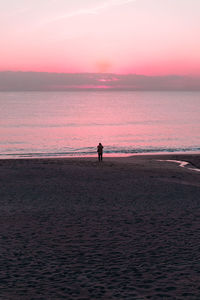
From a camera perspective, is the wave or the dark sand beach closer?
the dark sand beach

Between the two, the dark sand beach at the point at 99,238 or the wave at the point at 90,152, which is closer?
the dark sand beach at the point at 99,238

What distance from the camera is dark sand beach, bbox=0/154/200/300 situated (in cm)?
877

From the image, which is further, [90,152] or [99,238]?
[90,152]

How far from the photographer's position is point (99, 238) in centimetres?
1257

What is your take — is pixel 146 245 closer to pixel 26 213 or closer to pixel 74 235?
pixel 74 235

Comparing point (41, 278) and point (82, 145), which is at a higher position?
point (82, 145)

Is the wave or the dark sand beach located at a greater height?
the wave

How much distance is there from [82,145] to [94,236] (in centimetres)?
4266

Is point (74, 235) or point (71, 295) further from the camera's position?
point (74, 235)

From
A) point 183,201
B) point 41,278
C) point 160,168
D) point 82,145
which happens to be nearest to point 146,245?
point 41,278

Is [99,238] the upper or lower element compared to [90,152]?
lower

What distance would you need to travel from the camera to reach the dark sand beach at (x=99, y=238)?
877cm

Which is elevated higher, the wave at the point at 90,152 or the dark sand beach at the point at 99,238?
the wave at the point at 90,152

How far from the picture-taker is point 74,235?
42.2 feet
